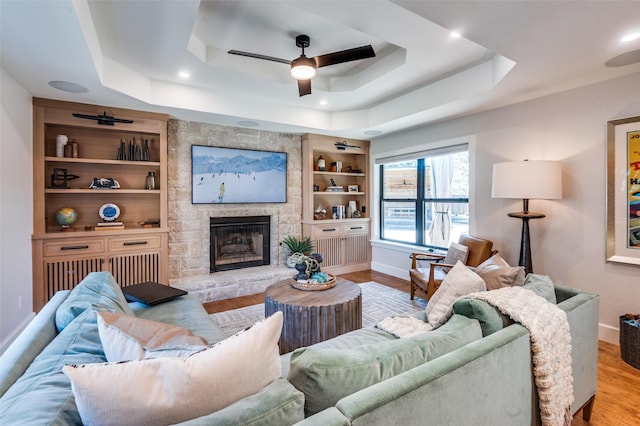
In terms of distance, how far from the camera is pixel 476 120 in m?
3.88

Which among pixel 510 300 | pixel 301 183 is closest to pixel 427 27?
pixel 510 300

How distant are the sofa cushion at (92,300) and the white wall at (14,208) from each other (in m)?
1.40

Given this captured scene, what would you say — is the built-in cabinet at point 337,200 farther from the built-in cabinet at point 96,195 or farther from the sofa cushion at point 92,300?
the sofa cushion at point 92,300

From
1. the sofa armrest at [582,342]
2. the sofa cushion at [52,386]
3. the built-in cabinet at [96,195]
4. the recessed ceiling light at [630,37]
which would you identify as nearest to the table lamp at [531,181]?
the recessed ceiling light at [630,37]

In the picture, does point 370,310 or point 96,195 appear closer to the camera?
point 370,310

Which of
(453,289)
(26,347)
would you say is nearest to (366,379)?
(453,289)

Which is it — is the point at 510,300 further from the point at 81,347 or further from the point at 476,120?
the point at 476,120

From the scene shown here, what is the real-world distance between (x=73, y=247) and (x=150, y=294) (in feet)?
5.86

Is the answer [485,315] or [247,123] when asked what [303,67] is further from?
[485,315]

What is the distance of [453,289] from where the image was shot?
1887mm

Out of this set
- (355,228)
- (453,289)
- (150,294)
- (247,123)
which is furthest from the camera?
(355,228)

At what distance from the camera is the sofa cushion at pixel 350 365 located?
94 centimetres

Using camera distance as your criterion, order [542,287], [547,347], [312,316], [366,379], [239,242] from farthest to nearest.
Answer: [239,242], [312,316], [542,287], [547,347], [366,379]

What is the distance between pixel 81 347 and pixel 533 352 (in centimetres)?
187
